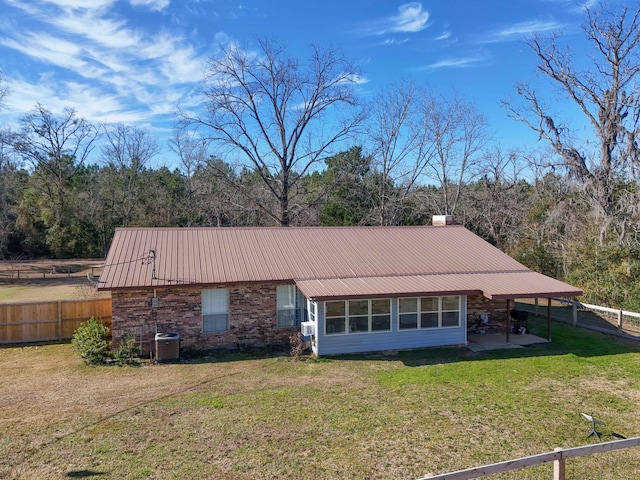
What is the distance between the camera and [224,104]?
90.9ft

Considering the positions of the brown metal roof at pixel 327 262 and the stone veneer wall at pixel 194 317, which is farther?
the brown metal roof at pixel 327 262

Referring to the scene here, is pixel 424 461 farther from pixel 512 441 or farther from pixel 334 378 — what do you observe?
pixel 334 378

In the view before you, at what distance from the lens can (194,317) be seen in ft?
44.9

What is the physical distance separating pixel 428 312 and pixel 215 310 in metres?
6.77

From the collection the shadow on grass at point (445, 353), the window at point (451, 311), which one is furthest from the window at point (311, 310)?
the window at point (451, 311)

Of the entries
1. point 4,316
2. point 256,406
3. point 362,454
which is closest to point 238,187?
point 4,316

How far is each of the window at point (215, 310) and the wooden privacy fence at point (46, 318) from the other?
3974 millimetres

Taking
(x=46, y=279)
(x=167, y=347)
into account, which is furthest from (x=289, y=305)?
(x=46, y=279)

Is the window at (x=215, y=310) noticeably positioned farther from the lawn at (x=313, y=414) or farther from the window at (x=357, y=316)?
the window at (x=357, y=316)

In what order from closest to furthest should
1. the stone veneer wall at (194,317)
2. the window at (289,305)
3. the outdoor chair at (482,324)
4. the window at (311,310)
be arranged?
the stone veneer wall at (194,317) < the window at (311,310) < the window at (289,305) < the outdoor chair at (482,324)

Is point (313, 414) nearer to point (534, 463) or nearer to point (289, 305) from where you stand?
point (534, 463)

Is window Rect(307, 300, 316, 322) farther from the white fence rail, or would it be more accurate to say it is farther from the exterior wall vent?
the white fence rail

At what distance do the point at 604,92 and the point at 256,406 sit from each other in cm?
2298

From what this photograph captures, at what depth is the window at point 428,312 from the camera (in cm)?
1395
